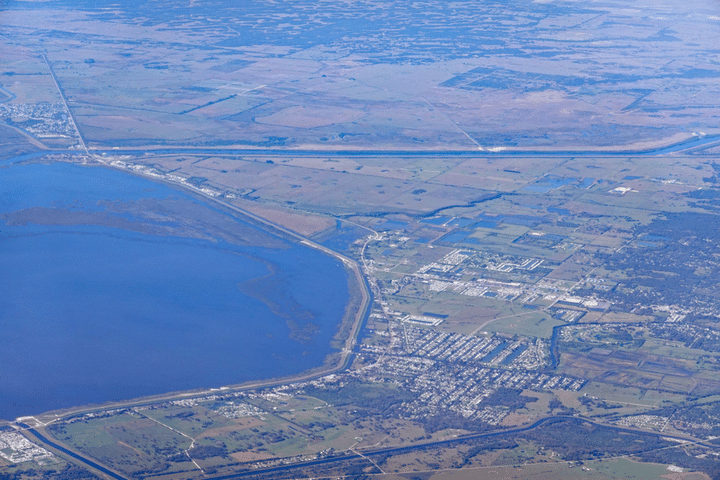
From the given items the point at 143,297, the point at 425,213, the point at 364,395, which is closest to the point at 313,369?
the point at 364,395

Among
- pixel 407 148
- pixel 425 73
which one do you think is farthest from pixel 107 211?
pixel 425 73

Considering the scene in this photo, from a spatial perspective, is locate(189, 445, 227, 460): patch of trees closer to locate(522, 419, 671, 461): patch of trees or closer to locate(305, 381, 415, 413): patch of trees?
locate(305, 381, 415, 413): patch of trees

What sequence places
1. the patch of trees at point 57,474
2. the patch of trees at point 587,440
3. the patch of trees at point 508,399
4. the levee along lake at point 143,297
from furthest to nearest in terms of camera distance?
the levee along lake at point 143,297, the patch of trees at point 508,399, the patch of trees at point 587,440, the patch of trees at point 57,474

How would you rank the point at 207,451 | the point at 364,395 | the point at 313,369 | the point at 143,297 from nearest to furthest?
the point at 207,451
the point at 364,395
the point at 313,369
the point at 143,297

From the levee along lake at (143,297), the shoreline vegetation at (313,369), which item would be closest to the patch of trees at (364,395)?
the shoreline vegetation at (313,369)

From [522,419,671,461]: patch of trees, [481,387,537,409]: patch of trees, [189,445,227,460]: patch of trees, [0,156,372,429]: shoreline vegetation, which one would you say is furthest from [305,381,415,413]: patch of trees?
[522,419,671,461]: patch of trees

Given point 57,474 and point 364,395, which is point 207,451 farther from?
point 364,395

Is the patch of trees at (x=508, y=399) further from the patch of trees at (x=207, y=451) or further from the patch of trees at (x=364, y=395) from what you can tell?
the patch of trees at (x=207, y=451)
